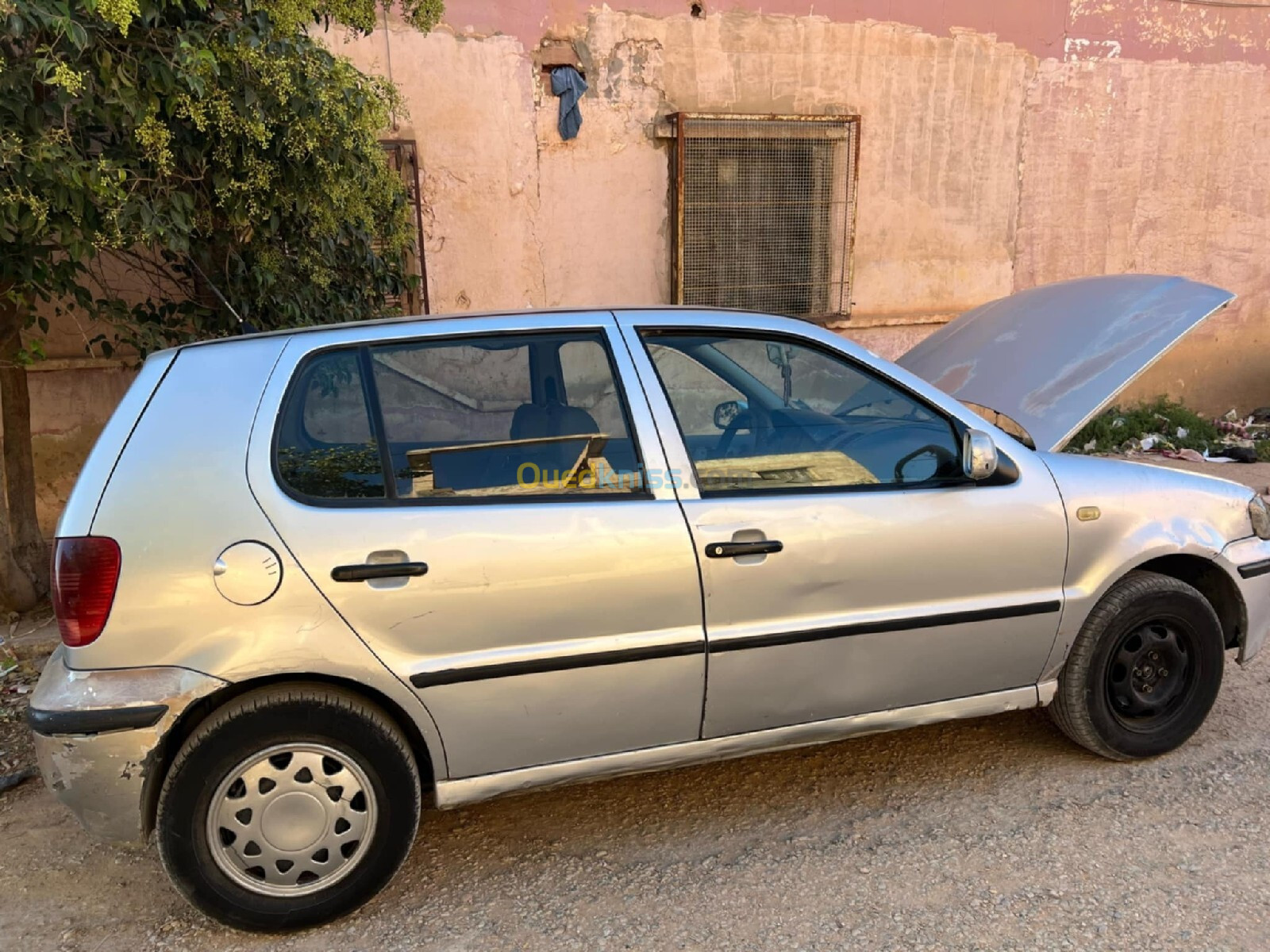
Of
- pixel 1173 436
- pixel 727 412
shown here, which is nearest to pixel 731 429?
pixel 727 412

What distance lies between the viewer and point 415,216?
6.25 meters

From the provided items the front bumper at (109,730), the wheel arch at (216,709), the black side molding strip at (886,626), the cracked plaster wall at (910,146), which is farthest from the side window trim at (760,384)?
the cracked plaster wall at (910,146)

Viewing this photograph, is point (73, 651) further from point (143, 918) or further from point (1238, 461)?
point (1238, 461)

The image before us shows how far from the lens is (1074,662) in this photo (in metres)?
3.12

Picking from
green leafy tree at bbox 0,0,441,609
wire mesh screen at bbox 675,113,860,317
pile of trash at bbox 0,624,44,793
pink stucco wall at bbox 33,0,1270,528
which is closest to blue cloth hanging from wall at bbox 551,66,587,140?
pink stucco wall at bbox 33,0,1270,528

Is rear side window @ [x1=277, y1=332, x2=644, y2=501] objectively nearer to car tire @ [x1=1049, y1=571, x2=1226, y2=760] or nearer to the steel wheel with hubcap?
the steel wheel with hubcap

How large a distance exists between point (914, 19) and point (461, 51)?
3572 mm

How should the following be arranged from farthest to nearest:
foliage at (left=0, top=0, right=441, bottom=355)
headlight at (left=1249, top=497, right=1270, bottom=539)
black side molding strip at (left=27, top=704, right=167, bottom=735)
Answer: headlight at (left=1249, top=497, right=1270, bottom=539)
foliage at (left=0, top=0, right=441, bottom=355)
black side molding strip at (left=27, top=704, right=167, bottom=735)

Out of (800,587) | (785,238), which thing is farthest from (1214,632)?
(785,238)

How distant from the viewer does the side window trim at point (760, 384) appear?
8.87 feet

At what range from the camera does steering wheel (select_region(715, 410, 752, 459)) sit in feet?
9.09

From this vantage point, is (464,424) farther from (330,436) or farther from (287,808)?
(287,808)

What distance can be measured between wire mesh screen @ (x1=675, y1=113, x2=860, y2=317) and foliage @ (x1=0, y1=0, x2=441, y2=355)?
9.03ft

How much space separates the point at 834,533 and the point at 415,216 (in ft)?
14.8
